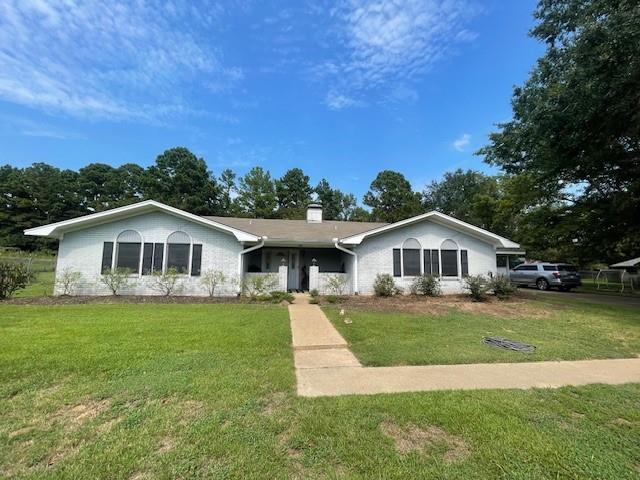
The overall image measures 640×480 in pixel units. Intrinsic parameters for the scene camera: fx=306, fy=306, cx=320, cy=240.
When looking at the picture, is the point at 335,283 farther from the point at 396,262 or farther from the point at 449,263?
the point at 449,263

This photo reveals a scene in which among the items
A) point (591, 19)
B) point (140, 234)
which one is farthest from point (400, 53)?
point (140, 234)

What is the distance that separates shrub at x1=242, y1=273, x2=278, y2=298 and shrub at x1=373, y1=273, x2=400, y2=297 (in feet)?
14.0

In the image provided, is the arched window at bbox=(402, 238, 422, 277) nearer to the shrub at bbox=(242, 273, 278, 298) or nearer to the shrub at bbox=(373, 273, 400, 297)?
the shrub at bbox=(373, 273, 400, 297)

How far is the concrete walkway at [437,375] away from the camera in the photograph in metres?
4.01

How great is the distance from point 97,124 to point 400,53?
1901 centimetres

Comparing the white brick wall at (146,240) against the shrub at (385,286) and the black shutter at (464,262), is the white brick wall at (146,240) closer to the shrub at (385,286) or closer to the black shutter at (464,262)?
the shrub at (385,286)

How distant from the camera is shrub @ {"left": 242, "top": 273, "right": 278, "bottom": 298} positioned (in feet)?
40.5

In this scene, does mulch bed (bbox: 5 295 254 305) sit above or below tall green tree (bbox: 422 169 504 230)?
below

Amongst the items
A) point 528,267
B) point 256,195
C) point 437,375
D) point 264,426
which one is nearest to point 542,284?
point 528,267

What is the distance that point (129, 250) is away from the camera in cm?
1223

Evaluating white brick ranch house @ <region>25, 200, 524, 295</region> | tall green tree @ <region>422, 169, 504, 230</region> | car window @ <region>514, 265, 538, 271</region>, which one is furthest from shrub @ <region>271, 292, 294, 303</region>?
tall green tree @ <region>422, 169, 504, 230</region>

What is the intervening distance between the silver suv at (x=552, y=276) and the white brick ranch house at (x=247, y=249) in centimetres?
829

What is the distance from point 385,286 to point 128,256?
1048 cm

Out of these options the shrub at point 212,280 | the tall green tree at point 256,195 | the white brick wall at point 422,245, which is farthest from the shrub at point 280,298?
the tall green tree at point 256,195
